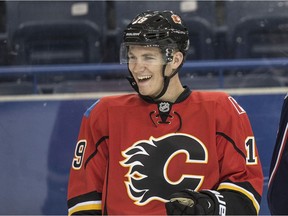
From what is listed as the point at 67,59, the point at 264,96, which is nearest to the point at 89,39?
the point at 67,59

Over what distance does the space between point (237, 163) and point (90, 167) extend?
0.37m

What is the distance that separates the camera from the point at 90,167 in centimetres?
179

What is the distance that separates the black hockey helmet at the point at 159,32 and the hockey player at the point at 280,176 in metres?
0.32

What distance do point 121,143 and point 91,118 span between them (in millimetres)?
109

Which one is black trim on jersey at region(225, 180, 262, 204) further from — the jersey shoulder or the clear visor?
the clear visor

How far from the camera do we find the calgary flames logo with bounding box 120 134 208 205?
1780mm

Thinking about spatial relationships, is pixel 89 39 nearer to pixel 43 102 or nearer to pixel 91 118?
pixel 43 102

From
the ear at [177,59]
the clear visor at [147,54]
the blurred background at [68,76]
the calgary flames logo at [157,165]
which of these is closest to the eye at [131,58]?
the clear visor at [147,54]

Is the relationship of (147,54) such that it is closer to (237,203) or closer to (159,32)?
(159,32)

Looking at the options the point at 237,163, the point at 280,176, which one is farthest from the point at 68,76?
the point at 280,176

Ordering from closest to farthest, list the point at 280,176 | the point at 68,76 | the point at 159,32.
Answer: the point at 280,176 → the point at 159,32 → the point at 68,76

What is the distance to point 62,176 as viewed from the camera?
7.70ft

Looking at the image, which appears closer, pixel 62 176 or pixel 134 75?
pixel 134 75

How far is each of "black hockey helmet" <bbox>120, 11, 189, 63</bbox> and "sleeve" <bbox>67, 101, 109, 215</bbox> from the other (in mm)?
219
